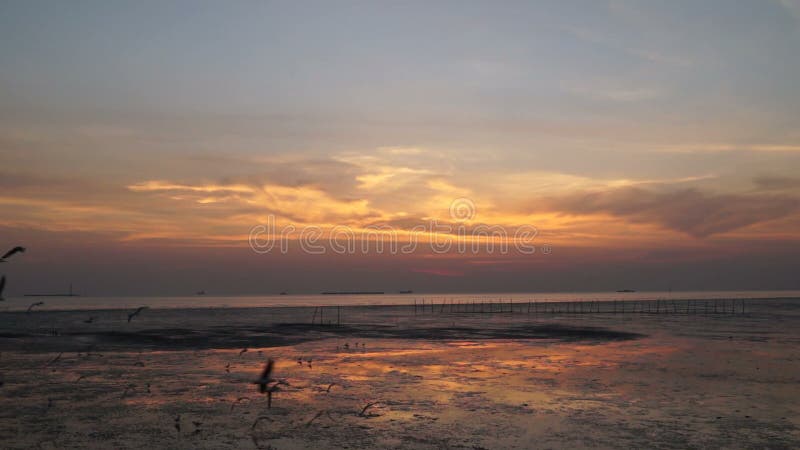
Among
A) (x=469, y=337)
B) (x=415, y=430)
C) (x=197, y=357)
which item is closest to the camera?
(x=415, y=430)

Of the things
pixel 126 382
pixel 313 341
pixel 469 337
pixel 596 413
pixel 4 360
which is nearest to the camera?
pixel 596 413

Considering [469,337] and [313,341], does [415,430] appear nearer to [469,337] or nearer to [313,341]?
[313,341]

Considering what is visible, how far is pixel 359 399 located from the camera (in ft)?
69.5

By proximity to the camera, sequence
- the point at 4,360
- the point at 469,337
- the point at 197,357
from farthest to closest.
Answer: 1. the point at 469,337
2. the point at 197,357
3. the point at 4,360

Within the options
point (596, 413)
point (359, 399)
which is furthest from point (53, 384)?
point (596, 413)

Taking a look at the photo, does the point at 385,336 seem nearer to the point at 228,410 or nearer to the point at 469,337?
the point at 469,337

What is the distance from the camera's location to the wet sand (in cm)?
1605

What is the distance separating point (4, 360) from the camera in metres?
32.0

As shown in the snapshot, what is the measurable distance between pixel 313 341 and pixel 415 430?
30681mm

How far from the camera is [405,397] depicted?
21.5 metres

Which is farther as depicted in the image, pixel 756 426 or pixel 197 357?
pixel 197 357

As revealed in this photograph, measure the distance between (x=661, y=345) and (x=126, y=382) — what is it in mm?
33065

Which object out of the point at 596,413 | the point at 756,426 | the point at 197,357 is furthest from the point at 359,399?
the point at 197,357

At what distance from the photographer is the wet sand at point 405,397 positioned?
16.0 metres
